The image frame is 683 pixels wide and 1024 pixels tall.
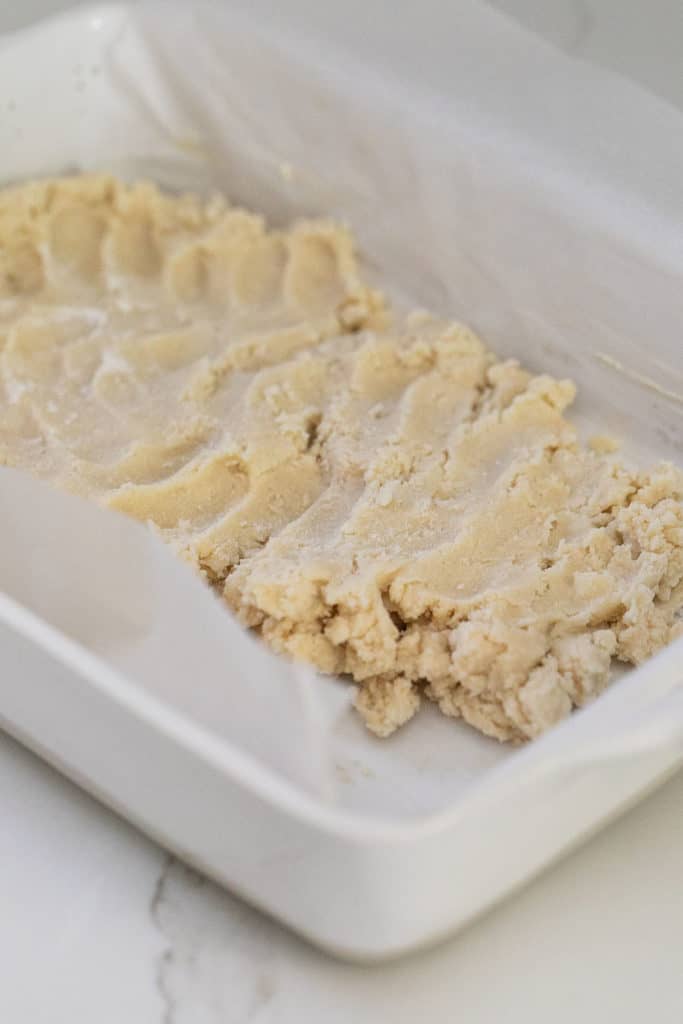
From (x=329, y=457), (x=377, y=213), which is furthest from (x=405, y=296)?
(x=329, y=457)

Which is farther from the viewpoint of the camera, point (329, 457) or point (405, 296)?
point (405, 296)

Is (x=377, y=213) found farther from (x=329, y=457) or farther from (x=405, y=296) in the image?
(x=329, y=457)

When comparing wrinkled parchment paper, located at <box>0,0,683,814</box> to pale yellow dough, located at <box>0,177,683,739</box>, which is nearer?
wrinkled parchment paper, located at <box>0,0,683,814</box>

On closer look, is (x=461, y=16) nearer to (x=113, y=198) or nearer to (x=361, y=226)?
(x=361, y=226)

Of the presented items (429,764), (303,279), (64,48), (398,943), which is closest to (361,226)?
(303,279)

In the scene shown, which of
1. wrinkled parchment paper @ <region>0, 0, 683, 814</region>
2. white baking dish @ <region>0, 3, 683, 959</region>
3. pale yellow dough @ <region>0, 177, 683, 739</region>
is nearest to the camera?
white baking dish @ <region>0, 3, 683, 959</region>
